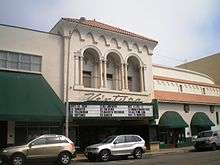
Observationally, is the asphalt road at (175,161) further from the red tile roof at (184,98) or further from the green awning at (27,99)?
the red tile roof at (184,98)

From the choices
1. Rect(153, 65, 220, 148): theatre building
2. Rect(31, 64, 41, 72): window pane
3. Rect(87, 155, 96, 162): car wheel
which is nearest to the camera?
Rect(87, 155, 96, 162): car wheel

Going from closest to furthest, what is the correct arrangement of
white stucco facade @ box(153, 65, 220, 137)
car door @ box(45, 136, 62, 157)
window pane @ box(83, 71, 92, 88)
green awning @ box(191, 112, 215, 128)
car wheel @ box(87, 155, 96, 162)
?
1. car door @ box(45, 136, 62, 157)
2. car wheel @ box(87, 155, 96, 162)
3. window pane @ box(83, 71, 92, 88)
4. white stucco facade @ box(153, 65, 220, 137)
5. green awning @ box(191, 112, 215, 128)

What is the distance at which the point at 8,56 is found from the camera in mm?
25875

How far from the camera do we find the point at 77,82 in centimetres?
2847

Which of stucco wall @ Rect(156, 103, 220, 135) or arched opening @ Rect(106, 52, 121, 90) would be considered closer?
arched opening @ Rect(106, 52, 121, 90)

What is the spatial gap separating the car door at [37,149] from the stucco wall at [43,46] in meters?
7.36

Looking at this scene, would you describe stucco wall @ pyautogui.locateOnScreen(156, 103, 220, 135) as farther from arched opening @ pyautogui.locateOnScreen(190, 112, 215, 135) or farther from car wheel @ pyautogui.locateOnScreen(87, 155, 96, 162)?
car wheel @ pyautogui.locateOnScreen(87, 155, 96, 162)

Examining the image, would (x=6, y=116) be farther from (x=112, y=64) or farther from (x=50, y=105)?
(x=112, y=64)

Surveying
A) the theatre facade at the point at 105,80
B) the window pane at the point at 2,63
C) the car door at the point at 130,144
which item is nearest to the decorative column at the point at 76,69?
the theatre facade at the point at 105,80

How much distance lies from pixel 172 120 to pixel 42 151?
1746 centimetres

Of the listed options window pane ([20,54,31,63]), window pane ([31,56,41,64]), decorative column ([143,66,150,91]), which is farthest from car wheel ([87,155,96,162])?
decorative column ([143,66,150,91])

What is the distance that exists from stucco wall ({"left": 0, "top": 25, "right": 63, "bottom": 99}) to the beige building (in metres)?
33.5

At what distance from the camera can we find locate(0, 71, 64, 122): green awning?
23.1m

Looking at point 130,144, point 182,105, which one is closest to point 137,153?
point 130,144
